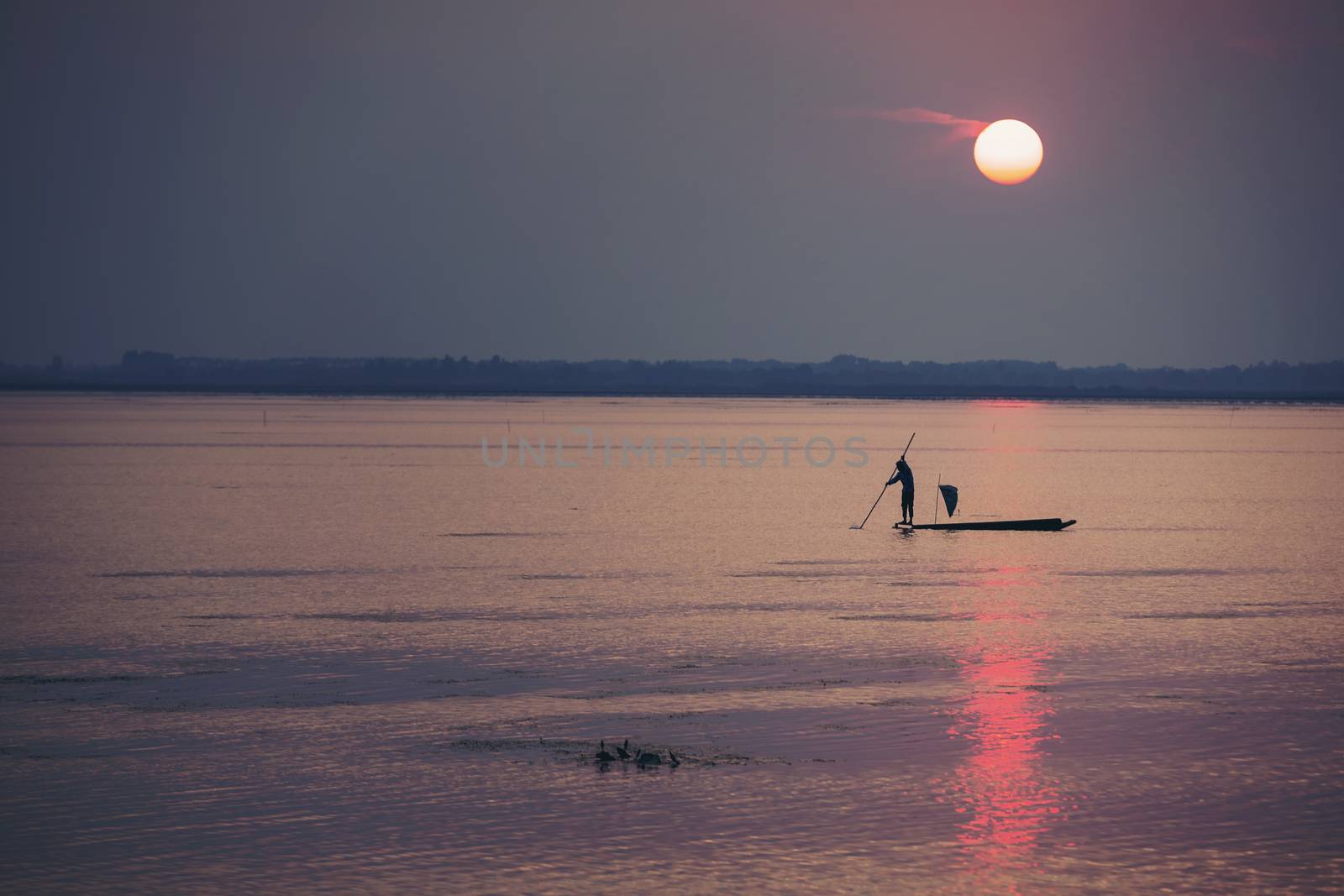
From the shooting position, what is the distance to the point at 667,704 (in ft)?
58.0

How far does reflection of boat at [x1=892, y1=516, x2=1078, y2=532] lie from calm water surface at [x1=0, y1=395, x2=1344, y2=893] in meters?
0.38

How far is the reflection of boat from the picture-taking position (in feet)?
127

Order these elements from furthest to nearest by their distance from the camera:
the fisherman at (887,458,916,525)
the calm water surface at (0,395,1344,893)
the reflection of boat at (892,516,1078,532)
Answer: the fisherman at (887,458,916,525)
the reflection of boat at (892,516,1078,532)
the calm water surface at (0,395,1344,893)

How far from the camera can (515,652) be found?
21.0 m

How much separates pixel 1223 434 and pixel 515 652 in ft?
347

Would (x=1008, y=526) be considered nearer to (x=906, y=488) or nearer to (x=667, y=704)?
(x=906, y=488)

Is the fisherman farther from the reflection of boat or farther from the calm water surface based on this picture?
the calm water surface

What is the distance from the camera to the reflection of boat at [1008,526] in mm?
38656

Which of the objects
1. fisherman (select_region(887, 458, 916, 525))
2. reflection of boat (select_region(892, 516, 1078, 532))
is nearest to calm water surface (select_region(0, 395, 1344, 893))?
reflection of boat (select_region(892, 516, 1078, 532))

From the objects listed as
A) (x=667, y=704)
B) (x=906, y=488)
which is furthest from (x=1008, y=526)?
(x=667, y=704)

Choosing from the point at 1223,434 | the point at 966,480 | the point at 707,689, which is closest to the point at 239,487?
the point at 966,480

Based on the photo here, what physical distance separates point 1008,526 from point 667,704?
22961mm

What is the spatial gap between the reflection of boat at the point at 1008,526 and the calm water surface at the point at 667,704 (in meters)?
0.38

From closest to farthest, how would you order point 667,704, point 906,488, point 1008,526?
point 667,704 → point 1008,526 → point 906,488
